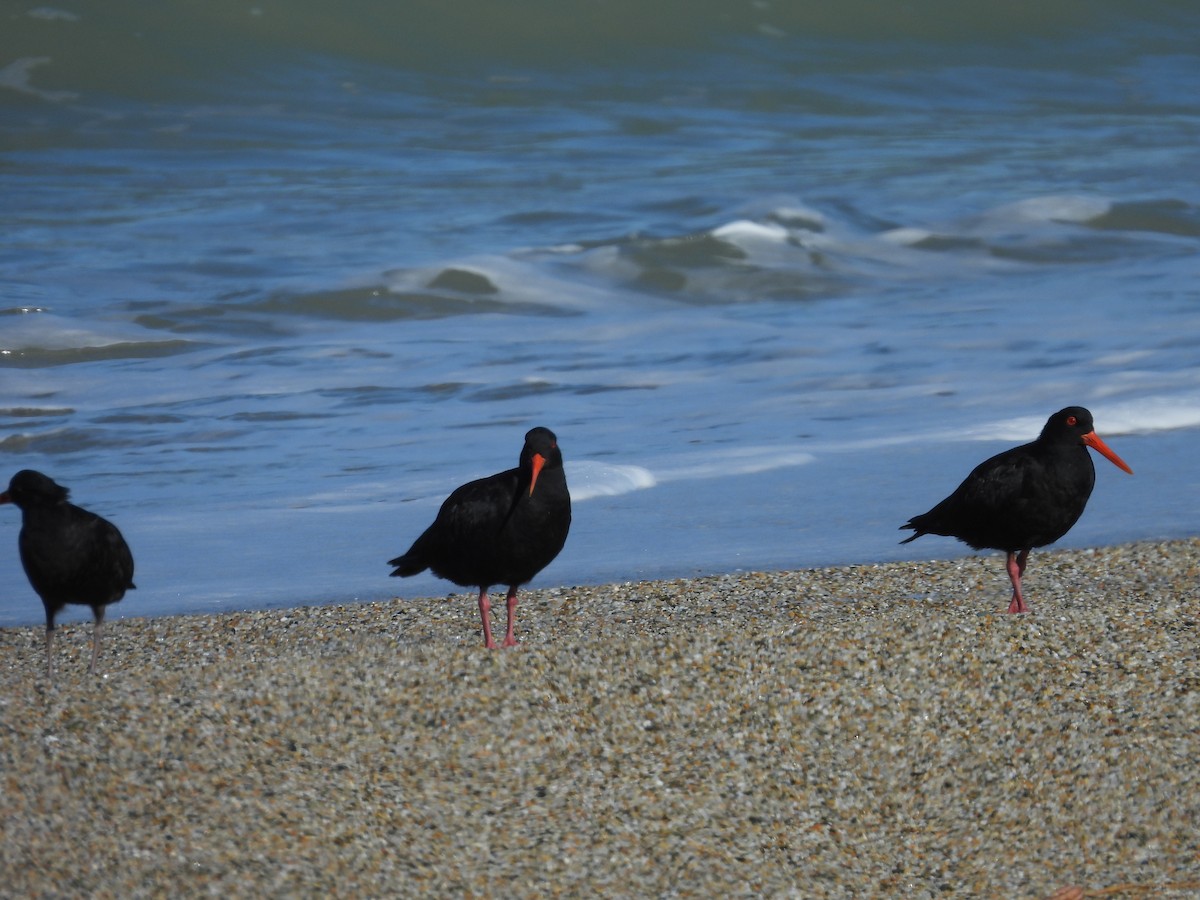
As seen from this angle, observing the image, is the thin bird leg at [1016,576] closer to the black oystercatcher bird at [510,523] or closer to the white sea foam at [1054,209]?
the black oystercatcher bird at [510,523]

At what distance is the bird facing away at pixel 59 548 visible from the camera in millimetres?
4590

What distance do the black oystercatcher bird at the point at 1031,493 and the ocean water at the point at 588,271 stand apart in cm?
104

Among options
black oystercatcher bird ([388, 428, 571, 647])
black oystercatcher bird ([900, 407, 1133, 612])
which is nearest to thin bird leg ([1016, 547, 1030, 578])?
black oystercatcher bird ([900, 407, 1133, 612])

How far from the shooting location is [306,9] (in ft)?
87.9

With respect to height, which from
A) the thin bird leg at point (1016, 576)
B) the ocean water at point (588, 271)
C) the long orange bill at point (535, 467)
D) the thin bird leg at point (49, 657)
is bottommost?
the thin bird leg at point (49, 657)

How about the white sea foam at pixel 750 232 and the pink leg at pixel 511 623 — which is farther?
the white sea foam at pixel 750 232

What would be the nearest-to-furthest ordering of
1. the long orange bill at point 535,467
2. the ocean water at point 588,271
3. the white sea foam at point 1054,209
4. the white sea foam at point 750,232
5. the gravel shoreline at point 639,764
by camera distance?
the gravel shoreline at point 639,764
the long orange bill at point 535,467
the ocean water at point 588,271
the white sea foam at point 750,232
the white sea foam at point 1054,209

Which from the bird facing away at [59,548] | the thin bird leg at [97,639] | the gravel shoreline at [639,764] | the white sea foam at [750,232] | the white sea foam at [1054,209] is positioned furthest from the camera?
the white sea foam at [1054,209]

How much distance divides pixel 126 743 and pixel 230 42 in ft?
79.5

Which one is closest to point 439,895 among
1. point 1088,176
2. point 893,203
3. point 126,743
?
point 126,743

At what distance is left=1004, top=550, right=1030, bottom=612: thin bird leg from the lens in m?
4.94

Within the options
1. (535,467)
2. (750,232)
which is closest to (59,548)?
(535,467)

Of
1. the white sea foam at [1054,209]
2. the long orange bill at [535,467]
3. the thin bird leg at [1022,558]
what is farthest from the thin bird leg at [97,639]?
the white sea foam at [1054,209]

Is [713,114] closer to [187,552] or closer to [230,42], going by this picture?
[230,42]
